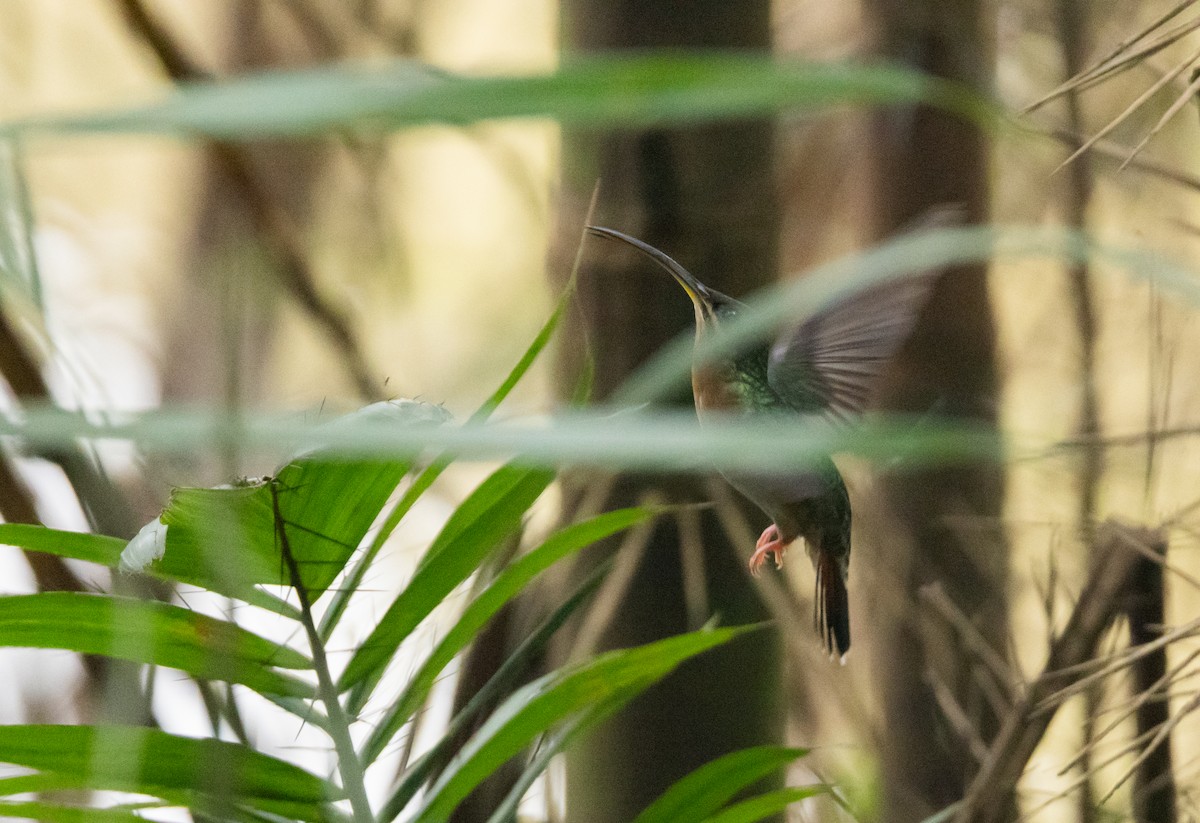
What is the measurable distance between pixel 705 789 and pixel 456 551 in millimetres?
164

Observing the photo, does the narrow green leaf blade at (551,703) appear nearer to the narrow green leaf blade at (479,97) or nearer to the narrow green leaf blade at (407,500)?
the narrow green leaf blade at (407,500)

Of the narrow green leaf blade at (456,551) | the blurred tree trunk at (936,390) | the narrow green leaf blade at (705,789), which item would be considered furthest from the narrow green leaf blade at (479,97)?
the blurred tree trunk at (936,390)

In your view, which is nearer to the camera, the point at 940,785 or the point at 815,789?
the point at 815,789

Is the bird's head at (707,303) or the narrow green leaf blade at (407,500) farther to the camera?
the bird's head at (707,303)

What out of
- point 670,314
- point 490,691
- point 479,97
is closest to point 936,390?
point 670,314

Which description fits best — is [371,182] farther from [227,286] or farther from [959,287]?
[227,286]

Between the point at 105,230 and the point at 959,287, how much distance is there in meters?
2.08

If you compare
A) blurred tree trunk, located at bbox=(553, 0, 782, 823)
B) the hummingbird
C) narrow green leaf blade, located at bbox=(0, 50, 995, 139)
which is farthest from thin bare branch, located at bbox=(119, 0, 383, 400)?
narrow green leaf blade, located at bbox=(0, 50, 995, 139)

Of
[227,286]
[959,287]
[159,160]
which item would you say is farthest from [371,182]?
[227,286]

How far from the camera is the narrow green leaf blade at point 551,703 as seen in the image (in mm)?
461

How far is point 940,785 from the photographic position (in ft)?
3.94

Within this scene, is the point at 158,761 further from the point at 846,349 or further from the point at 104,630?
the point at 846,349

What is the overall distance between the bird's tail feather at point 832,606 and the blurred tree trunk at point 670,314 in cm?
8

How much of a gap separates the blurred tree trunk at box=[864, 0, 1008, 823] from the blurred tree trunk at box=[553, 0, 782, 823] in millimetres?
436
